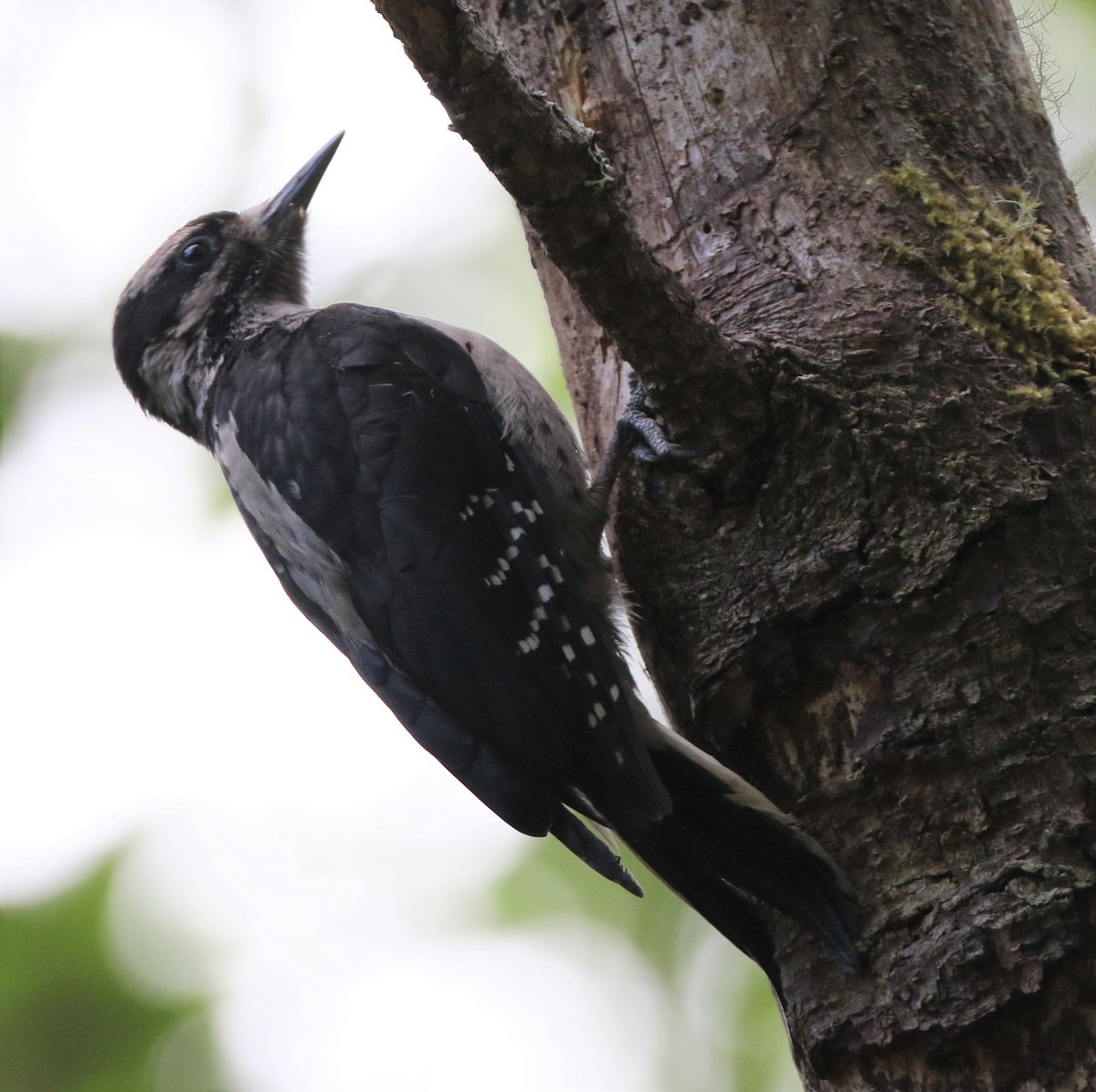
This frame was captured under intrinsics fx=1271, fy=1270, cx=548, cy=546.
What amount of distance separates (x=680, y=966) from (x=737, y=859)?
253 centimetres

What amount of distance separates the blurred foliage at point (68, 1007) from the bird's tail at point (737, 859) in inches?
73.6

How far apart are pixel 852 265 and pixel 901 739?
755 millimetres

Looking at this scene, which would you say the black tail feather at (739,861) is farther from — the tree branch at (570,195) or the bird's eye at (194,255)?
the bird's eye at (194,255)

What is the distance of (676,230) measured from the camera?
2.23 metres

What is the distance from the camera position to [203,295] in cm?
321

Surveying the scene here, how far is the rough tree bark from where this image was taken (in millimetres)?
1627

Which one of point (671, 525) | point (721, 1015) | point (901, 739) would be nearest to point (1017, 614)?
point (901, 739)

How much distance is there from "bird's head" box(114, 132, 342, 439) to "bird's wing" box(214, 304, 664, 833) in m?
0.48

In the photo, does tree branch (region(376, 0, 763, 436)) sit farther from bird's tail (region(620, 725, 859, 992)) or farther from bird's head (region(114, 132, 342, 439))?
bird's head (region(114, 132, 342, 439))

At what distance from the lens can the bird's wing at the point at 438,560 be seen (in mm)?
2244

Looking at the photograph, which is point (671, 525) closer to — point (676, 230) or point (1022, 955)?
point (676, 230)

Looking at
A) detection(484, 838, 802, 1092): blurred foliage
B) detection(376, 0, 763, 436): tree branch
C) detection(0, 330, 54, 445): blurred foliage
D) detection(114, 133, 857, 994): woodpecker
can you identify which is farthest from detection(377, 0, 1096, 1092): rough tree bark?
detection(0, 330, 54, 445): blurred foliage

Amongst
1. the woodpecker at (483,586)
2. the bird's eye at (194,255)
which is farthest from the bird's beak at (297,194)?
the woodpecker at (483,586)

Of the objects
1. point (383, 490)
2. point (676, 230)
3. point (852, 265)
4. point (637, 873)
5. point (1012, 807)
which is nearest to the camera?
point (1012, 807)
